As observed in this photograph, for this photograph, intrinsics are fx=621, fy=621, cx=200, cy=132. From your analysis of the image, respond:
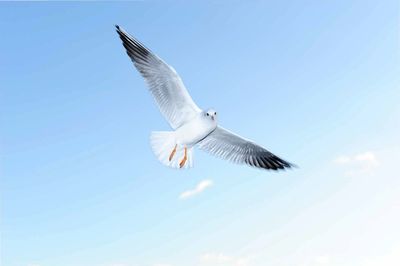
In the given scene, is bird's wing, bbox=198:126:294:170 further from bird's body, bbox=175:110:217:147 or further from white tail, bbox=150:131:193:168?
white tail, bbox=150:131:193:168

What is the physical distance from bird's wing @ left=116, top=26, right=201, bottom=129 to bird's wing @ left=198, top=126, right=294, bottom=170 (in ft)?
3.05

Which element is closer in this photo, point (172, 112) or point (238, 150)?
point (172, 112)

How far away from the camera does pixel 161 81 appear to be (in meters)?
9.70


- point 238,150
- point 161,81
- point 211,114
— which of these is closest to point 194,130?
point 211,114

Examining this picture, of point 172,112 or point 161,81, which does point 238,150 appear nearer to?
point 172,112

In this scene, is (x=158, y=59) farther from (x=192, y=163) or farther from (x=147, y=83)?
(x=192, y=163)

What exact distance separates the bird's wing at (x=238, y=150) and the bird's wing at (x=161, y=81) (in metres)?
0.93

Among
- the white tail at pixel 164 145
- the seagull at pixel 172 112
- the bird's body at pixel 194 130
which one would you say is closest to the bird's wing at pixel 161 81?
the seagull at pixel 172 112

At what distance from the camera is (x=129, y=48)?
31.7ft

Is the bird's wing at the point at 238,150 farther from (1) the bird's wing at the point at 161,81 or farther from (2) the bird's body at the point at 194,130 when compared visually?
(1) the bird's wing at the point at 161,81

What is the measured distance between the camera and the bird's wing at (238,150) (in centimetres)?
1064

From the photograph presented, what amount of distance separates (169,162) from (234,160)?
145cm

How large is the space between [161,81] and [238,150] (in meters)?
2.07

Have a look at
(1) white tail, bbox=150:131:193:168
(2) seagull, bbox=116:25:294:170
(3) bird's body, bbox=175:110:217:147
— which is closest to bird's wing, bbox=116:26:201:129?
(2) seagull, bbox=116:25:294:170
